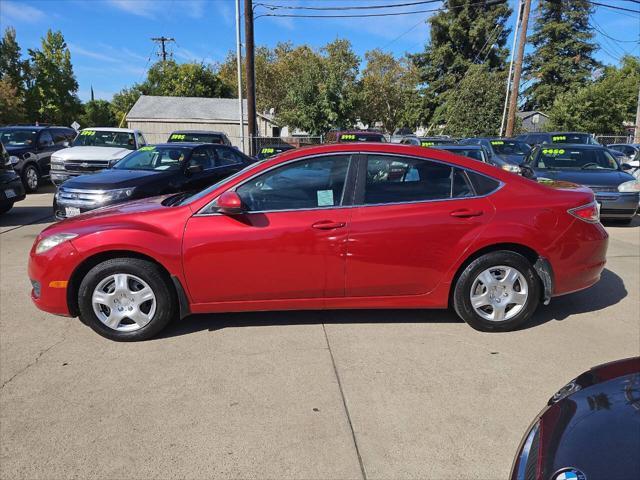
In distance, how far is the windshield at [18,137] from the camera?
14070mm

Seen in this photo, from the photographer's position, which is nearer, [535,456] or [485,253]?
[535,456]

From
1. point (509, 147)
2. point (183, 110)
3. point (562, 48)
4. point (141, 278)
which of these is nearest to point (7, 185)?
point (141, 278)

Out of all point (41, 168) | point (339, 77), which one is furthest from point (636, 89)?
point (41, 168)

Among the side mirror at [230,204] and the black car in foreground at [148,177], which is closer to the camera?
the side mirror at [230,204]

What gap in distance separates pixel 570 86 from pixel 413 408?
49.8 m

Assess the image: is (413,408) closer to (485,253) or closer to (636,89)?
(485,253)

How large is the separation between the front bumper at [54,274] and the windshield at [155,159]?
4.67m

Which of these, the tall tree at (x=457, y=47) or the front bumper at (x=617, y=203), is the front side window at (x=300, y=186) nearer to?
the front bumper at (x=617, y=203)

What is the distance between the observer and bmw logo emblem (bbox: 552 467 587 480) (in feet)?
4.79

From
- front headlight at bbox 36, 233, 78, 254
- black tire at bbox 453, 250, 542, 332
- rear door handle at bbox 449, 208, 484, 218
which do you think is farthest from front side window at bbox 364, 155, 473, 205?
front headlight at bbox 36, 233, 78, 254

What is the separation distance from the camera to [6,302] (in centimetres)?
491

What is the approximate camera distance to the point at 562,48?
45.7 m

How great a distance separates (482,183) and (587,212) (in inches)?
40.3

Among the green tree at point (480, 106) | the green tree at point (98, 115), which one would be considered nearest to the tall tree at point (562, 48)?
the green tree at point (480, 106)
